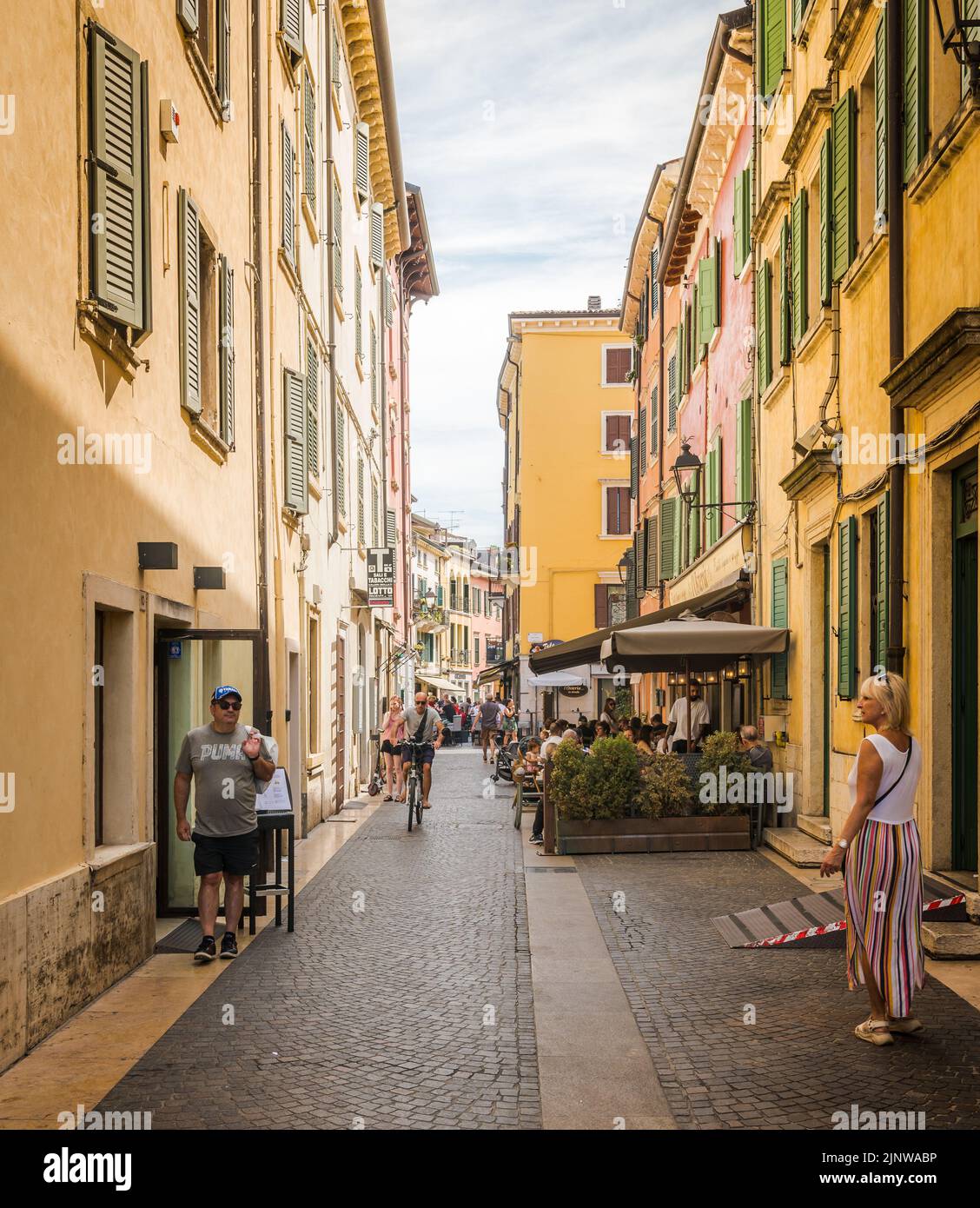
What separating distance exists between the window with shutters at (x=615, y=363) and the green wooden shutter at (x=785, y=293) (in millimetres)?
32790

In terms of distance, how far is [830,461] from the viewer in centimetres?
1298

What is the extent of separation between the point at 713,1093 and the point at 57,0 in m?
6.11

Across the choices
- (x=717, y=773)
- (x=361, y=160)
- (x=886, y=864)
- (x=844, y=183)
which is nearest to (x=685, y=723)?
(x=717, y=773)

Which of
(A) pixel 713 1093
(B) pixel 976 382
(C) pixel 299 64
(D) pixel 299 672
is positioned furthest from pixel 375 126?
(A) pixel 713 1093

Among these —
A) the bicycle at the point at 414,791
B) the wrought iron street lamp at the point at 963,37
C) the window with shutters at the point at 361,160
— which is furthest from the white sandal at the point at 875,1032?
the window with shutters at the point at 361,160

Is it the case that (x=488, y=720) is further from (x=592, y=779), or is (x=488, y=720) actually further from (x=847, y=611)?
(x=847, y=611)

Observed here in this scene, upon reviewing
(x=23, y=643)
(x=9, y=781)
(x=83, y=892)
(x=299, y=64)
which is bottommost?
(x=83, y=892)

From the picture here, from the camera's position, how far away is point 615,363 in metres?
48.9

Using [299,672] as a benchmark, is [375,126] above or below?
above

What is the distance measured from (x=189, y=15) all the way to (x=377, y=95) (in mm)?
17402

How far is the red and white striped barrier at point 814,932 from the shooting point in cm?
814

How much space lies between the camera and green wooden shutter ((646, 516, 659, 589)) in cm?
3048
